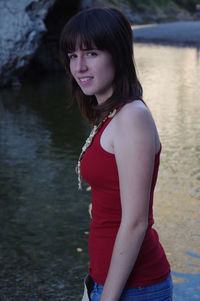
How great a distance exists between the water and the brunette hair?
6.95 ft

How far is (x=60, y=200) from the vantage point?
5.43 meters

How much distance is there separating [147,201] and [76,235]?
3022 millimetres

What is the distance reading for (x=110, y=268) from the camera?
168 centimetres

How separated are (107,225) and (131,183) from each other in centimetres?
18

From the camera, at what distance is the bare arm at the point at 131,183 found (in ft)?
5.24

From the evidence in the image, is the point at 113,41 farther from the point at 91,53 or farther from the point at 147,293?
the point at 147,293

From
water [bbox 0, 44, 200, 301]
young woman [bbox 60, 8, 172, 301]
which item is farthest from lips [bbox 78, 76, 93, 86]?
water [bbox 0, 44, 200, 301]

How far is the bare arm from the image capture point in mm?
1596

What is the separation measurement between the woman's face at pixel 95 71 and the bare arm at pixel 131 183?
0.15 meters

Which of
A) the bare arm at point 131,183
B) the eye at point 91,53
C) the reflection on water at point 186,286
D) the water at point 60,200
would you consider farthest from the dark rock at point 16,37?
the bare arm at point 131,183

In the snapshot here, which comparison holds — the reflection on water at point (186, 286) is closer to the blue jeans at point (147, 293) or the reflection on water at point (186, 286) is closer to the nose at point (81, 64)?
the blue jeans at point (147, 293)

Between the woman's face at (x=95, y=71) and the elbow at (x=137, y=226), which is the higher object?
the woman's face at (x=95, y=71)

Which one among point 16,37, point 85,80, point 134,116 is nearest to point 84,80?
point 85,80

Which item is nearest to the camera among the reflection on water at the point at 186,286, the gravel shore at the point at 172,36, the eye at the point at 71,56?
the eye at the point at 71,56
